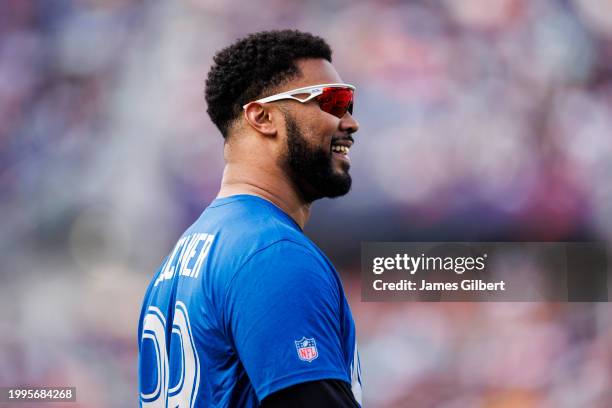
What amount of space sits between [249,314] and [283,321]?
1.8 inches

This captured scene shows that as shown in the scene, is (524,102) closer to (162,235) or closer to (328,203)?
(328,203)

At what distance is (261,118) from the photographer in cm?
123

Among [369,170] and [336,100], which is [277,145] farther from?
[369,170]

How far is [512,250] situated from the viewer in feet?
10.4

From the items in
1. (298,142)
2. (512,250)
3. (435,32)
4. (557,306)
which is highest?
(435,32)

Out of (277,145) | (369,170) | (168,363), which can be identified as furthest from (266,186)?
(369,170)

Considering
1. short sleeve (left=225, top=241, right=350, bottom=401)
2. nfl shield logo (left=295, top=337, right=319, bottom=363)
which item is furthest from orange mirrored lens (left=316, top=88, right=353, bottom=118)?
nfl shield logo (left=295, top=337, right=319, bottom=363)

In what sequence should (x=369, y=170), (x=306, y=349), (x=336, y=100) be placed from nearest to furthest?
(x=306, y=349), (x=336, y=100), (x=369, y=170)

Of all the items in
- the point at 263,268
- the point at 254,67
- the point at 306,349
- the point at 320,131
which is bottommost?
the point at 306,349

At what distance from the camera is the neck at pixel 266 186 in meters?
1.20

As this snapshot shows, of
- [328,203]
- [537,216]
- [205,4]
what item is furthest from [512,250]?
[205,4]

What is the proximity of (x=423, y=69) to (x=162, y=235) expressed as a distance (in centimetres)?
139

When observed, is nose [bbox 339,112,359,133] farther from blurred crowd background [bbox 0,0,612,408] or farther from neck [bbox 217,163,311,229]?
blurred crowd background [bbox 0,0,612,408]

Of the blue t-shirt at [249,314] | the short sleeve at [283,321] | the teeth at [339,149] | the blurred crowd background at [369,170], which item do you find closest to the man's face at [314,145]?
the teeth at [339,149]
